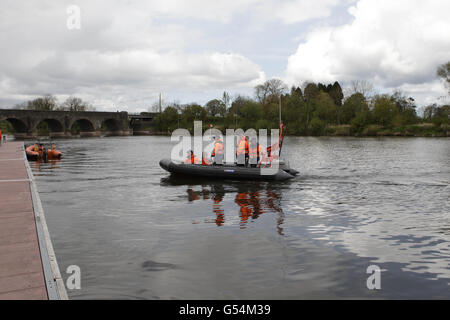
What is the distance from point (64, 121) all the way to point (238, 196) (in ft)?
282

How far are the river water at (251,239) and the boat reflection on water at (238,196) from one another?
5 centimetres

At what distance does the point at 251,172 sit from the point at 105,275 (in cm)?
1104

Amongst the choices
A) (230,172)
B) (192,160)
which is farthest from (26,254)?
(192,160)

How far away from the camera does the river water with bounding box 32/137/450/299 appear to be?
6.61 metres

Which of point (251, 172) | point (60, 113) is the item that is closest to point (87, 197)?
point (251, 172)

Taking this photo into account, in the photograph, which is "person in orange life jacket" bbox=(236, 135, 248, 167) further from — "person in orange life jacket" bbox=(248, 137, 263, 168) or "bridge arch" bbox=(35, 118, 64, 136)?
"bridge arch" bbox=(35, 118, 64, 136)

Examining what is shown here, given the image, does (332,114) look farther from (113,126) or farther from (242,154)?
(242,154)

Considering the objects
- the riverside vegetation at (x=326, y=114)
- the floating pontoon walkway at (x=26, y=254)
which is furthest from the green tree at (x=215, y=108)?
the floating pontoon walkway at (x=26, y=254)

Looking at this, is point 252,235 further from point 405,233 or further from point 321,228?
point 405,233

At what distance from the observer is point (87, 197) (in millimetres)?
14367

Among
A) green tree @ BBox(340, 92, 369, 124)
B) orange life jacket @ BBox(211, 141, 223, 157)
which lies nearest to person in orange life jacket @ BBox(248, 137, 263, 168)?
orange life jacket @ BBox(211, 141, 223, 157)

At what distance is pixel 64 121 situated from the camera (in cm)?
9125

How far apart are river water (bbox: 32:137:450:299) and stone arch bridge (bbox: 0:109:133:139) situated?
75.6 m

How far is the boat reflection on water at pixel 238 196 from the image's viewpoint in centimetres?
1168
